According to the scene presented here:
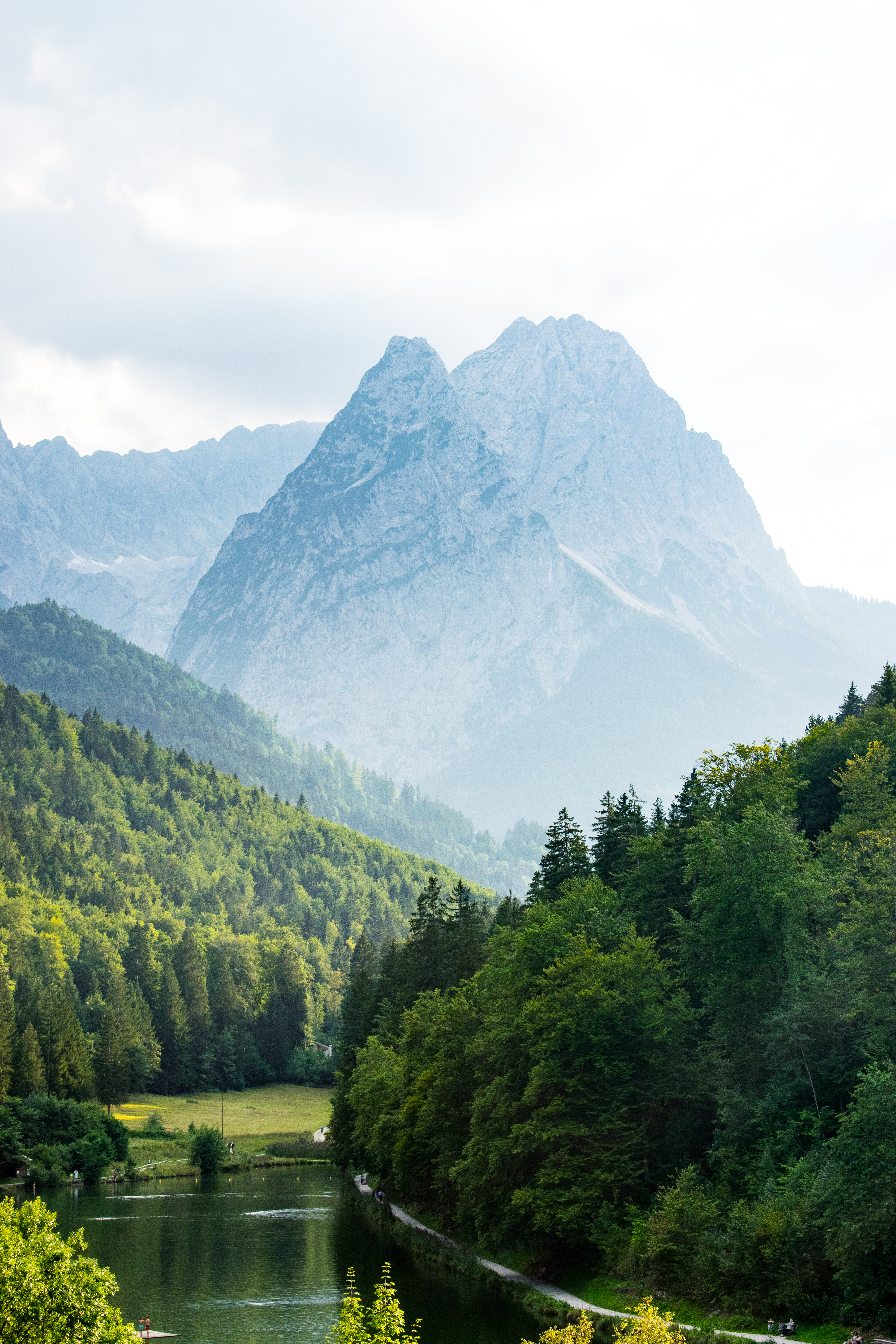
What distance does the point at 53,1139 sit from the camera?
445ft

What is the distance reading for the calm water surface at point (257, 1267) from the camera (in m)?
64.5

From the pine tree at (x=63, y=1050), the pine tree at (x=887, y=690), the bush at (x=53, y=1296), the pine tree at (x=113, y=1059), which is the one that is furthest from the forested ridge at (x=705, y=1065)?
the pine tree at (x=113, y=1059)

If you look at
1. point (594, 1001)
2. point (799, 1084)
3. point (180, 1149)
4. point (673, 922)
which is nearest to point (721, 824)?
point (673, 922)

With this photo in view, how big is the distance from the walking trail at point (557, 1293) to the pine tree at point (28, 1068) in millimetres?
65277

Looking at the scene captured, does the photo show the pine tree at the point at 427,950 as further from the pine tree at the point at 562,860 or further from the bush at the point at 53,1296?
the bush at the point at 53,1296

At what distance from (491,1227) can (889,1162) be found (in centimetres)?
3384

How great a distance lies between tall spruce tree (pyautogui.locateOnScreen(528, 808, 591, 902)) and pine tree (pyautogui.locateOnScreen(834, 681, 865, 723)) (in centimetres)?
2887

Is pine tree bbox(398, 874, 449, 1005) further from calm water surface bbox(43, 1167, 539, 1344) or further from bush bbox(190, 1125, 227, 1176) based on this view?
bush bbox(190, 1125, 227, 1176)

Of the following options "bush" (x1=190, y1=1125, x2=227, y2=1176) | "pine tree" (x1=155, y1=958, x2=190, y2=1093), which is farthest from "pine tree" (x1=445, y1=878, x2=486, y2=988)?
"pine tree" (x1=155, y1=958, x2=190, y2=1093)

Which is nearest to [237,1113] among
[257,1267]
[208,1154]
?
[208,1154]

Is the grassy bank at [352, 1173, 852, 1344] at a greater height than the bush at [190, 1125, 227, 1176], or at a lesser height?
greater

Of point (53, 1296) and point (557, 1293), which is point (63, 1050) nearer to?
point (557, 1293)

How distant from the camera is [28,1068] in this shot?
145m

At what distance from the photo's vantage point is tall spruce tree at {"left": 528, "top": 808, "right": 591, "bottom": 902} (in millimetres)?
103438
